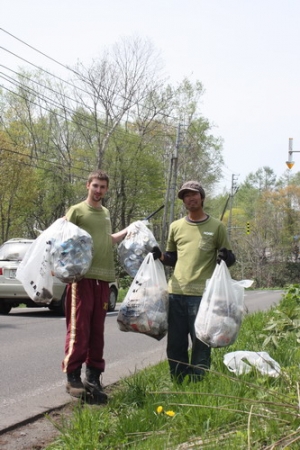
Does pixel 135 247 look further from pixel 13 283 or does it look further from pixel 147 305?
pixel 13 283

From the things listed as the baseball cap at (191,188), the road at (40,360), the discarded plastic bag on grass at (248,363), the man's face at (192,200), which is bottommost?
the road at (40,360)

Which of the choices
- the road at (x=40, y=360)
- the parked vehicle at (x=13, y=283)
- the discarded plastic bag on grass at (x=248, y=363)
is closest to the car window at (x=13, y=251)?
the parked vehicle at (x=13, y=283)

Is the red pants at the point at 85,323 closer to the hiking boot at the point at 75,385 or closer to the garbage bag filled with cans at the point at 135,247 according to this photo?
the hiking boot at the point at 75,385

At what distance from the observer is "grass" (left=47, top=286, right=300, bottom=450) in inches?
148

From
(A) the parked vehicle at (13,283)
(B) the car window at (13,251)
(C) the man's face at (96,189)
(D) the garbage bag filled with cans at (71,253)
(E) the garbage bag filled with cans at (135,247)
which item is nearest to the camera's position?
(D) the garbage bag filled with cans at (71,253)

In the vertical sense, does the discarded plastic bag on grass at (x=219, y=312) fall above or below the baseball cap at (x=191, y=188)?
below

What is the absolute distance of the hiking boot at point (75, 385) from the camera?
555cm

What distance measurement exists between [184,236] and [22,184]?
32881 millimetres

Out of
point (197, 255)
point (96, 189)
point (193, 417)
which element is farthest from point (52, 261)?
point (193, 417)

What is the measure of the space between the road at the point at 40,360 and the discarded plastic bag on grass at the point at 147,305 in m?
Result: 1.06

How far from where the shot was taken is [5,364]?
26.1 ft

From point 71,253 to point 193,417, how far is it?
5.64 ft

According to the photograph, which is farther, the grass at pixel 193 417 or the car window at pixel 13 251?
the car window at pixel 13 251

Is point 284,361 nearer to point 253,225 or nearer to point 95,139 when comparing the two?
point 95,139
